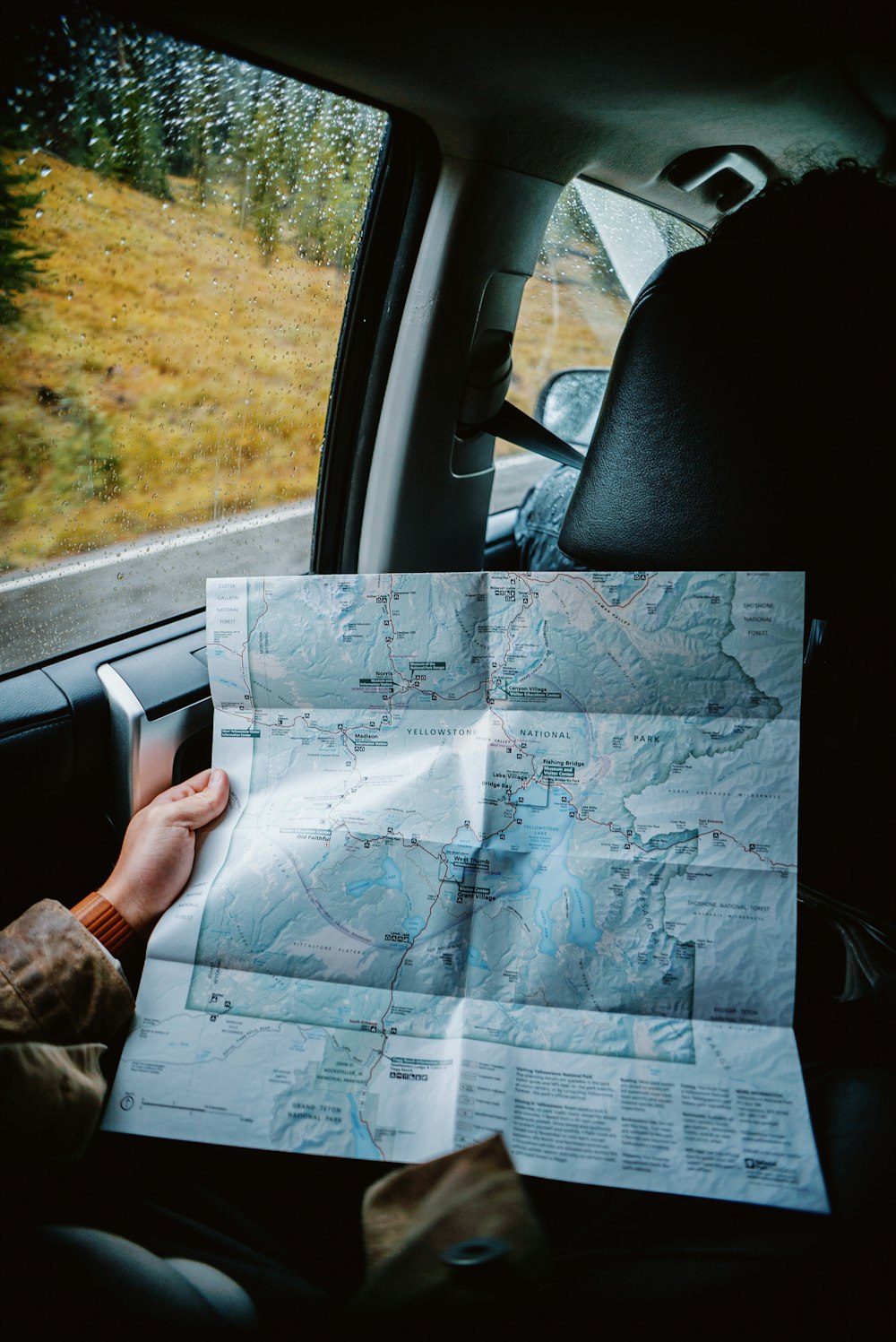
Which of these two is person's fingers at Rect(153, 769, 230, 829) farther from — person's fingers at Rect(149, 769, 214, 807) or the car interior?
the car interior

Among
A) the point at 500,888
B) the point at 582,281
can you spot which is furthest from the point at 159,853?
the point at 582,281

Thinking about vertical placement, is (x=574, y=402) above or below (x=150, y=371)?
above

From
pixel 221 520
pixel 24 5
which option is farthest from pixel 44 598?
pixel 24 5

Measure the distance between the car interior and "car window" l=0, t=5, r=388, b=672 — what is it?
29mm

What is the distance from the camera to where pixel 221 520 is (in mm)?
1370

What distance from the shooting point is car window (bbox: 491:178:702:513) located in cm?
152

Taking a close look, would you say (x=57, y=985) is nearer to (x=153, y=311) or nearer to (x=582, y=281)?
(x=153, y=311)

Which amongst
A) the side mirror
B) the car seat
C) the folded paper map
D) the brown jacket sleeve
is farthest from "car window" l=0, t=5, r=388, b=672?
the side mirror

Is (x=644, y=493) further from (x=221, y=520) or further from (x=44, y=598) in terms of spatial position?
(x=44, y=598)

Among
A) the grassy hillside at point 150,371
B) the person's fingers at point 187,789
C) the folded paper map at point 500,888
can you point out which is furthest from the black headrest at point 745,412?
the person's fingers at point 187,789

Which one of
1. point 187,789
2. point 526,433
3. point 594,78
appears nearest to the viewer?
point 187,789

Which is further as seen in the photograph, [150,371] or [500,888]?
[150,371]

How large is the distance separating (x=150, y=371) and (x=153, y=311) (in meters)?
0.08

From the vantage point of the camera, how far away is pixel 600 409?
1.10 m
